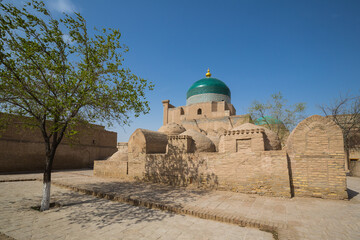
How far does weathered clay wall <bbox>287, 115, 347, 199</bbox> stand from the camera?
19.3 feet

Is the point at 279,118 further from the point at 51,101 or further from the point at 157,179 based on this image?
the point at 51,101

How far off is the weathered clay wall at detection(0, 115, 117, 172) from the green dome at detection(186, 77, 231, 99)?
13544 millimetres

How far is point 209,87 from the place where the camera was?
24250 millimetres

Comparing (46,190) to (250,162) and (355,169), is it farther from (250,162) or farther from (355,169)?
(355,169)

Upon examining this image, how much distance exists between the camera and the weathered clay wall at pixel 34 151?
470 inches

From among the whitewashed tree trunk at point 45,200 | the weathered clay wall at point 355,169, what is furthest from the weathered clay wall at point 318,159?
the weathered clay wall at point 355,169

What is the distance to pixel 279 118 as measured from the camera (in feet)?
50.7

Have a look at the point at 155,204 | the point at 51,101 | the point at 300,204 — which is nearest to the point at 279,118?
the point at 300,204

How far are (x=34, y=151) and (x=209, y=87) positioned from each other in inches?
762

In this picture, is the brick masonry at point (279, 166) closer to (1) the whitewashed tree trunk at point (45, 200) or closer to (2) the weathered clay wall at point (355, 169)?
(1) the whitewashed tree trunk at point (45, 200)

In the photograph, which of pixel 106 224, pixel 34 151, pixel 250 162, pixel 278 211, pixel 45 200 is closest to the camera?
pixel 106 224

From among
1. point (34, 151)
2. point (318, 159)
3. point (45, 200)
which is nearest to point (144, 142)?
point (45, 200)

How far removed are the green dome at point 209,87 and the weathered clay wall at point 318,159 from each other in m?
17.9

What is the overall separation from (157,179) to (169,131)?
5.74 meters
